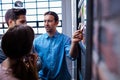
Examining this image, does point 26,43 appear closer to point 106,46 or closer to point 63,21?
point 106,46

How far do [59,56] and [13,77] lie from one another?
1.41m

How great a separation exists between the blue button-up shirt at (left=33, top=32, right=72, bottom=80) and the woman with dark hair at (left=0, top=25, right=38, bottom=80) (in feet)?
4.25

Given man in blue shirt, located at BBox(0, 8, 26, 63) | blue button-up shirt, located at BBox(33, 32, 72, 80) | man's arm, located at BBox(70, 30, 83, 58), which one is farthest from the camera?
blue button-up shirt, located at BBox(33, 32, 72, 80)

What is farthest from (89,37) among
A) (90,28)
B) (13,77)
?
(13,77)

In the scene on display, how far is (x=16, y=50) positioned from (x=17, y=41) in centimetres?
5

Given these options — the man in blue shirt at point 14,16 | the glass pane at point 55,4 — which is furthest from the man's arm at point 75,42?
the glass pane at point 55,4

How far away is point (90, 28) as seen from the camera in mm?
1030

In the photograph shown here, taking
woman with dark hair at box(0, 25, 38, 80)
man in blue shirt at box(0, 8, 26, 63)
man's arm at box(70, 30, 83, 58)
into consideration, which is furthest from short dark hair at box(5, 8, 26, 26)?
woman with dark hair at box(0, 25, 38, 80)

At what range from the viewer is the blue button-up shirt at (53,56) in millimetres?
2498

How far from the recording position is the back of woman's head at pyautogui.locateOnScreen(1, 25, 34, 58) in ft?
3.71

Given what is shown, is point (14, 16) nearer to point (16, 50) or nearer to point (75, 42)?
point (75, 42)

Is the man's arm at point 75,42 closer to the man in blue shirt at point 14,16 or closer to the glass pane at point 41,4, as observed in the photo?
the man in blue shirt at point 14,16

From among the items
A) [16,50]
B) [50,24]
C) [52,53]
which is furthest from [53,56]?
[16,50]

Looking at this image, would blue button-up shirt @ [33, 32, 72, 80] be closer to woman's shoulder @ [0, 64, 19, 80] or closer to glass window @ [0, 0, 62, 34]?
woman's shoulder @ [0, 64, 19, 80]
